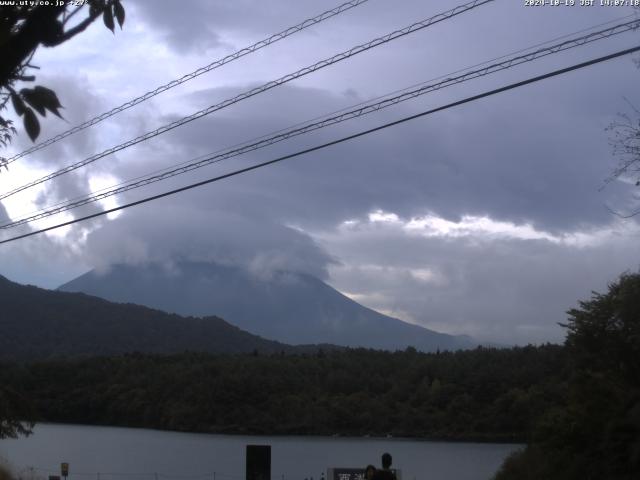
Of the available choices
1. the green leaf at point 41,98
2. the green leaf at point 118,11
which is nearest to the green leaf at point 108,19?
the green leaf at point 118,11

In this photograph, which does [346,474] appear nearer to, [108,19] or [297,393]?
[108,19]

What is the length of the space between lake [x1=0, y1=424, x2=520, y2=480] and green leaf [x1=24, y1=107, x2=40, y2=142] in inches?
1686

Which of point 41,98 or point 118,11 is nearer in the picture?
point 41,98

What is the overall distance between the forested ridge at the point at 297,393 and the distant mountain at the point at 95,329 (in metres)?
29.8

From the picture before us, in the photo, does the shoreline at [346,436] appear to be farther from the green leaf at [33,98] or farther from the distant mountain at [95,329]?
the green leaf at [33,98]

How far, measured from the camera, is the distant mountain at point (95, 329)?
124750mm

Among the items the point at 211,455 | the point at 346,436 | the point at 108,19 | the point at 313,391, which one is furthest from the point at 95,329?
the point at 108,19

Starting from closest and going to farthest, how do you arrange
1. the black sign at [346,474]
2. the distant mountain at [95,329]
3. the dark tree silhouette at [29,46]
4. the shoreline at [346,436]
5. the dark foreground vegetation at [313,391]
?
the dark tree silhouette at [29,46], the black sign at [346,474], the dark foreground vegetation at [313,391], the shoreline at [346,436], the distant mountain at [95,329]

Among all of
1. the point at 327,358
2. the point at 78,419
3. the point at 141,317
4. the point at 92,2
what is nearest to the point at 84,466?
the point at 78,419

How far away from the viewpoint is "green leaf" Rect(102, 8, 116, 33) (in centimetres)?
470

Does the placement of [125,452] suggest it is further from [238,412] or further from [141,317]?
[141,317]

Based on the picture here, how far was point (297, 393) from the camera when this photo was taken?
288ft

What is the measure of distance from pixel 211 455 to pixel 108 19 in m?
63.1

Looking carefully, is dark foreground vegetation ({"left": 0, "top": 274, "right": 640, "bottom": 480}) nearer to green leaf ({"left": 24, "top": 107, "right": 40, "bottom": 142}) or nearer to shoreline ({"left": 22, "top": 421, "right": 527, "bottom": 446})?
shoreline ({"left": 22, "top": 421, "right": 527, "bottom": 446})
